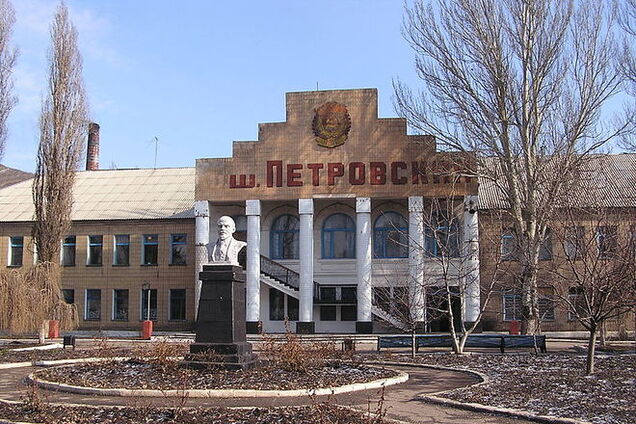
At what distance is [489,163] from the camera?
36000 mm

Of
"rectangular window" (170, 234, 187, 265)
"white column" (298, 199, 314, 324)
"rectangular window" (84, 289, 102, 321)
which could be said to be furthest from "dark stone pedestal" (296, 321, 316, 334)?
"rectangular window" (84, 289, 102, 321)

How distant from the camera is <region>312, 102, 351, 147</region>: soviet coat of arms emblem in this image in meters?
39.1

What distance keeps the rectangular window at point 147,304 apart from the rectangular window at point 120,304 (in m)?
1.13

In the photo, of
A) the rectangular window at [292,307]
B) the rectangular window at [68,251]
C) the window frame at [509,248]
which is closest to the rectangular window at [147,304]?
the rectangular window at [68,251]

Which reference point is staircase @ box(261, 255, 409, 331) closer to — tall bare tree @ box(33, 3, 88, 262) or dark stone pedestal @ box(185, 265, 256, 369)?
tall bare tree @ box(33, 3, 88, 262)

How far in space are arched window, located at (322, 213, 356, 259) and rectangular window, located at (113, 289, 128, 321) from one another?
1237 cm

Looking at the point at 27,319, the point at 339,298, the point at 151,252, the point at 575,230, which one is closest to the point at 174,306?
the point at 151,252

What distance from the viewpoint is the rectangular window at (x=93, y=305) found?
44.1 metres

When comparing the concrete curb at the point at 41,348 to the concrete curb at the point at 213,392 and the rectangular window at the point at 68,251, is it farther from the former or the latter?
the rectangular window at the point at 68,251

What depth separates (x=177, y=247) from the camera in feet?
143

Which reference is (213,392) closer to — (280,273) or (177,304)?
(280,273)

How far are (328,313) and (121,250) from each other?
1336 centimetres

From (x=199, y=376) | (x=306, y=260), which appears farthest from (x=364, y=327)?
(x=199, y=376)

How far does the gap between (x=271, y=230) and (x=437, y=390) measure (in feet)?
91.4
